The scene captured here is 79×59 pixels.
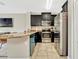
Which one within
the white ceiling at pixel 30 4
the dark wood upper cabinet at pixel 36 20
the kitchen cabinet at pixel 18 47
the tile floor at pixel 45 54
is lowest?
the tile floor at pixel 45 54

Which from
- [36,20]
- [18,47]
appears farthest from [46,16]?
[18,47]

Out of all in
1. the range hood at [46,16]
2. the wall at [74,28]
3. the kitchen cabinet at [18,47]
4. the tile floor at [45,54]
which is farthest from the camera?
the range hood at [46,16]

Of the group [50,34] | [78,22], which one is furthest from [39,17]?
[78,22]

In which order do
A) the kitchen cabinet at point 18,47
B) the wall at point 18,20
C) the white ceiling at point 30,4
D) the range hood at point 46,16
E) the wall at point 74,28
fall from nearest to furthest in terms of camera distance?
the wall at point 74,28 → the kitchen cabinet at point 18,47 → the white ceiling at point 30,4 → the wall at point 18,20 → the range hood at point 46,16

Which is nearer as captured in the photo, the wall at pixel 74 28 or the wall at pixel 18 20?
the wall at pixel 74 28

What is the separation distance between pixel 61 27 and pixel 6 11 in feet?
24.5

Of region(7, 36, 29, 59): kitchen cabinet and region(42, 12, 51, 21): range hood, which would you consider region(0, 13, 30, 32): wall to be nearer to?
region(42, 12, 51, 21): range hood

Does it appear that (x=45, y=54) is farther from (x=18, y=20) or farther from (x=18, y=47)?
(x=18, y=20)

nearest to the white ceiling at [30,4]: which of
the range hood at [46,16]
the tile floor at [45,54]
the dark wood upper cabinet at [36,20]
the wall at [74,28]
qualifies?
the tile floor at [45,54]

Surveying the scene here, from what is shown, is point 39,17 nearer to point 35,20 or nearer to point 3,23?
point 35,20

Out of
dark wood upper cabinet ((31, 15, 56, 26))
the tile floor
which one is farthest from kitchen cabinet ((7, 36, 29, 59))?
dark wood upper cabinet ((31, 15, 56, 26))

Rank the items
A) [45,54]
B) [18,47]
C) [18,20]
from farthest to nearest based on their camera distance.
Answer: [18,20]
[45,54]
[18,47]

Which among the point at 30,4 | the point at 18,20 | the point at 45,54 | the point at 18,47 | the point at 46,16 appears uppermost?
the point at 30,4

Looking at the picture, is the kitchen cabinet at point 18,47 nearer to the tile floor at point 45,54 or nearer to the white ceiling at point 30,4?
the tile floor at point 45,54
